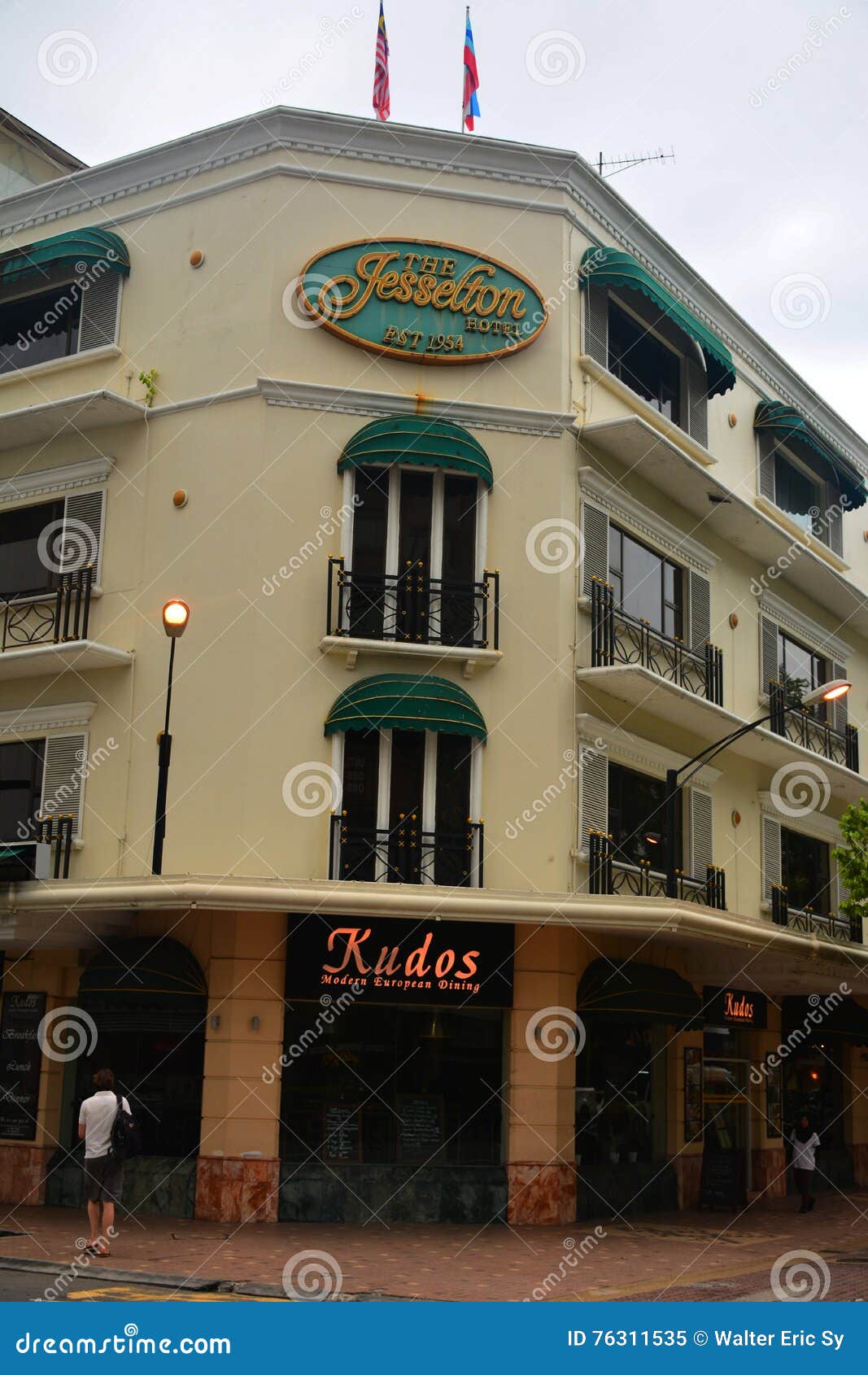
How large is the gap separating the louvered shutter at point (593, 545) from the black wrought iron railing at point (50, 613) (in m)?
7.17

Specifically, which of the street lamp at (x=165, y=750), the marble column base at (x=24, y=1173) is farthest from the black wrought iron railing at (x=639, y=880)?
the marble column base at (x=24, y=1173)

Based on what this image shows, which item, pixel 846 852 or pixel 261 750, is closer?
pixel 261 750

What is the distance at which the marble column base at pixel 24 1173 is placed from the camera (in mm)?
19750

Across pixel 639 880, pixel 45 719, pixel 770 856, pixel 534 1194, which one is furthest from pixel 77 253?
pixel 770 856

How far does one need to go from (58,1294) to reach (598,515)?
1373 cm

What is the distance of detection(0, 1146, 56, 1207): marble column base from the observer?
19750 mm

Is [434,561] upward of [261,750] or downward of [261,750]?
upward

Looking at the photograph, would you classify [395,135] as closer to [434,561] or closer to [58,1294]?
[434,561]

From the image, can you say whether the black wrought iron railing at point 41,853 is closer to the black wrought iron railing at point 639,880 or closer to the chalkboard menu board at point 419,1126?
the chalkboard menu board at point 419,1126

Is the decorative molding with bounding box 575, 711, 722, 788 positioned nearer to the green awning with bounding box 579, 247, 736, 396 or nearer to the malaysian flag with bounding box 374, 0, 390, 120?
the green awning with bounding box 579, 247, 736, 396

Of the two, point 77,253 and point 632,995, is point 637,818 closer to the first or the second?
point 632,995

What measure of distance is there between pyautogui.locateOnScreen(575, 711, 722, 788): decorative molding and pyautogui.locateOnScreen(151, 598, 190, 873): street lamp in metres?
5.93

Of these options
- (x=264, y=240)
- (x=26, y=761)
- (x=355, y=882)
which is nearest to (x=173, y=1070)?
(x=355, y=882)

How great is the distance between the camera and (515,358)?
21.4 m
